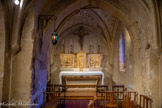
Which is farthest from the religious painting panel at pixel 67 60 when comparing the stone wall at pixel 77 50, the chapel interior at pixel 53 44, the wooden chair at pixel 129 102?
the wooden chair at pixel 129 102

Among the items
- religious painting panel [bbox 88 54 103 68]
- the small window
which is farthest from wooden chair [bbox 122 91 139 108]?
religious painting panel [bbox 88 54 103 68]

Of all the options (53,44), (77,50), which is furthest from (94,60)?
(53,44)

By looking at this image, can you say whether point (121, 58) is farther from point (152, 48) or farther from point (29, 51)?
point (29, 51)

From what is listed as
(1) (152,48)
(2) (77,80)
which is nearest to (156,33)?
(1) (152,48)

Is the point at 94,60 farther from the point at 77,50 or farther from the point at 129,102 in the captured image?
the point at 129,102

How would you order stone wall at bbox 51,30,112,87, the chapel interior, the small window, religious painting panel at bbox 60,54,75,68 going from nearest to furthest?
the chapel interior, the small window, religious painting panel at bbox 60,54,75,68, stone wall at bbox 51,30,112,87

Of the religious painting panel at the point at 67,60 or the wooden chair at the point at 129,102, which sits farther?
the religious painting panel at the point at 67,60

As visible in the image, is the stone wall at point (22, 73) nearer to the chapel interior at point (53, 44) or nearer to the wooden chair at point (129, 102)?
the chapel interior at point (53, 44)

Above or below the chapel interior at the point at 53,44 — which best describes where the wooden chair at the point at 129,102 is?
below

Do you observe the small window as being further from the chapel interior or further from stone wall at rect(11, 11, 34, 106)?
stone wall at rect(11, 11, 34, 106)

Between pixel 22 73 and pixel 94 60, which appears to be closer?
pixel 22 73

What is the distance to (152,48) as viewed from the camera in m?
4.69

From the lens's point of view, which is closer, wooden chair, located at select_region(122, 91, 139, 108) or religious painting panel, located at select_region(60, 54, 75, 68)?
wooden chair, located at select_region(122, 91, 139, 108)

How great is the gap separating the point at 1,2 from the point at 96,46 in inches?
342
